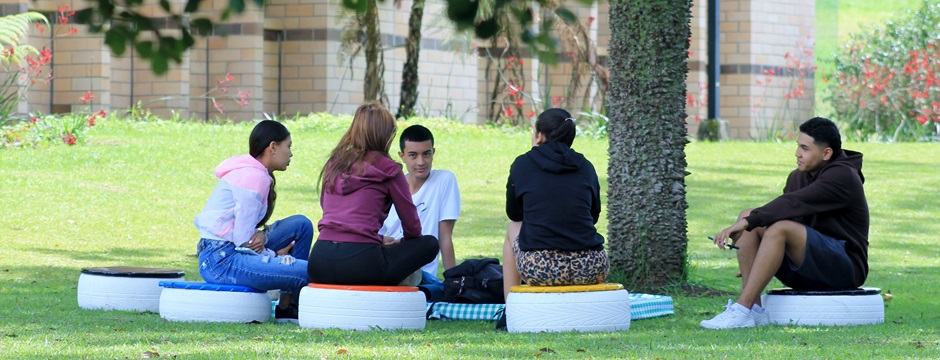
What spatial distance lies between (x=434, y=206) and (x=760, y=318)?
194 cm

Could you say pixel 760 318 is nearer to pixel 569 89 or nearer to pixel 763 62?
pixel 569 89

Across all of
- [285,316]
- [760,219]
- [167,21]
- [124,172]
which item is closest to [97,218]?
[124,172]

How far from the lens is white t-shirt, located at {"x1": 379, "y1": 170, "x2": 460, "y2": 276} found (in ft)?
25.4

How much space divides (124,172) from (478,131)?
657 centimetres

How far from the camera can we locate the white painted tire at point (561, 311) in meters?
6.62

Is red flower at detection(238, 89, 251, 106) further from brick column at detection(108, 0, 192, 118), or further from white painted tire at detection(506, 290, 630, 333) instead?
white painted tire at detection(506, 290, 630, 333)

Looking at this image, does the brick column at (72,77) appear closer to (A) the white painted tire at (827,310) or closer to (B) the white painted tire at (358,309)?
(B) the white painted tire at (358,309)

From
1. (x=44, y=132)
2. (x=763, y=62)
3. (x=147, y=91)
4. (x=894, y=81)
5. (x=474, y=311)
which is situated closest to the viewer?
(x=474, y=311)

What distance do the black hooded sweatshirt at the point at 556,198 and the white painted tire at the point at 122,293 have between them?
2.17 meters

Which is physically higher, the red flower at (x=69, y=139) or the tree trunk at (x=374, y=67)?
the tree trunk at (x=374, y=67)

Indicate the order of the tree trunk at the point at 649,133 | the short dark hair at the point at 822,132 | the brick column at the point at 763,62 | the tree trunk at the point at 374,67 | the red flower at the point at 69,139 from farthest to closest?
the brick column at the point at 763,62 < the tree trunk at the point at 374,67 < the red flower at the point at 69,139 < the tree trunk at the point at 649,133 < the short dark hair at the point at 822,132

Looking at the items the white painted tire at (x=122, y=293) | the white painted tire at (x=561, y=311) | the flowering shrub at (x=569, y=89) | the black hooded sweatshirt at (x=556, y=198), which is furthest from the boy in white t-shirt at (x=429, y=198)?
the flowering shrub at (x=569, y=89)

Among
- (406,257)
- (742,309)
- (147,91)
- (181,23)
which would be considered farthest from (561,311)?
(147,91)

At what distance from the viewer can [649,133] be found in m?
8.66
